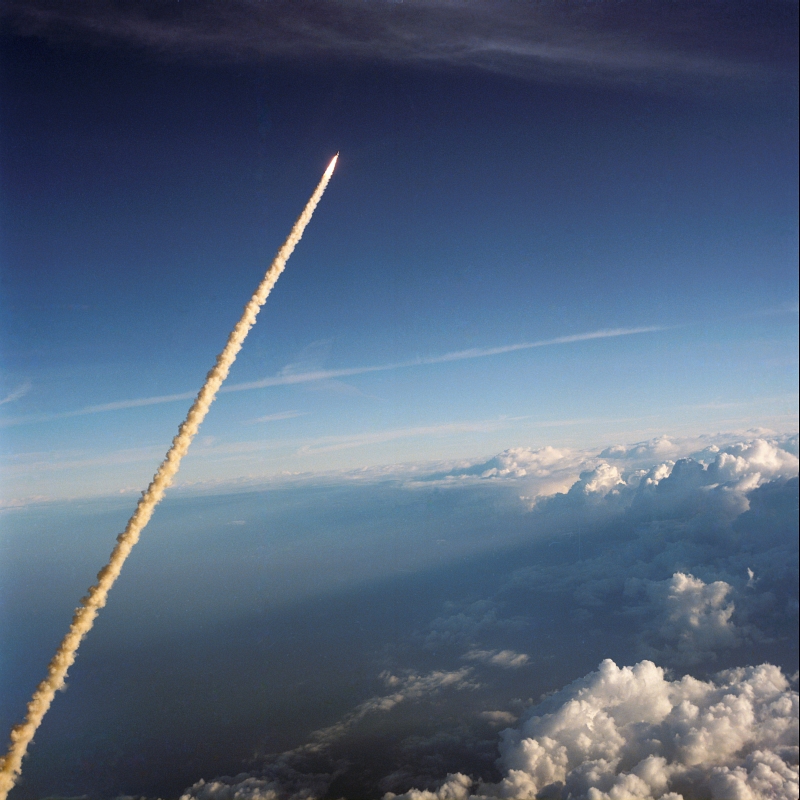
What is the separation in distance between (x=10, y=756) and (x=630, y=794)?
27407 cm

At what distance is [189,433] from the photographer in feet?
93.8

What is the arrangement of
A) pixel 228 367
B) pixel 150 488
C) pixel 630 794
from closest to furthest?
pixel 150 488 → pixel 228 367 → pixel 630 794

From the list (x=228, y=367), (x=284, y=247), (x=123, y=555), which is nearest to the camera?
(x=123, y=555)

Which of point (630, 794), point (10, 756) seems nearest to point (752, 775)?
point (630, 794)

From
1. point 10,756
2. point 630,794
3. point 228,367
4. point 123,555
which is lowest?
point 630,794

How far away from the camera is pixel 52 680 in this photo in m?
23.6

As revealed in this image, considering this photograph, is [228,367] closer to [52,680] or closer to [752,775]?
[52,680]

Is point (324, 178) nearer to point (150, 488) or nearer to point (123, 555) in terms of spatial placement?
point (150, 488)

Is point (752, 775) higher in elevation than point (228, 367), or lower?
lower

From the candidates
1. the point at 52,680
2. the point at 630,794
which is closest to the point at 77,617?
the point at 52,680

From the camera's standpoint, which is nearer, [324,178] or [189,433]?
[189,433]

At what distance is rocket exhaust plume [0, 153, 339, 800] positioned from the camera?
23469 mm

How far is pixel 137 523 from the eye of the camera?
1027 inches

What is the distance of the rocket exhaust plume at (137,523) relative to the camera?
77.0 feet
